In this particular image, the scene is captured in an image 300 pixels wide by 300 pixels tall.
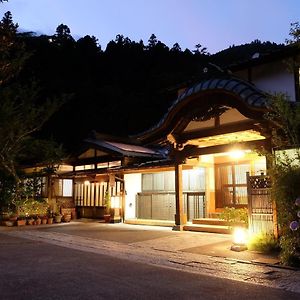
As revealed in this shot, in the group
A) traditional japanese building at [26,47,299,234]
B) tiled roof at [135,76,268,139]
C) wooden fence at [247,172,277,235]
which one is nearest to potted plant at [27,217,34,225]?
traditional japanese building at [26,47,299,234]

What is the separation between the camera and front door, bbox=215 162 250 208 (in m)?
18.1

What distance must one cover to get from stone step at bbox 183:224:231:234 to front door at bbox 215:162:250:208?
7.24 feet

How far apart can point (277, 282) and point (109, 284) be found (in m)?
3.62

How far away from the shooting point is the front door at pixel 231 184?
1811cm

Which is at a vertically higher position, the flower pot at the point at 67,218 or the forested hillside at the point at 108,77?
the forested hillside at the point at 108,77

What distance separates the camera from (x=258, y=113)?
13.1m

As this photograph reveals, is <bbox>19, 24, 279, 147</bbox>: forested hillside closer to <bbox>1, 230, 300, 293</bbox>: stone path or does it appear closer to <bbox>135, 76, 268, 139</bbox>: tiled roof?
<bbox>135, 76, 268, 139</bbox>: tiled roof

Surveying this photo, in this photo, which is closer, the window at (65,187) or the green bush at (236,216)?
the green bush at (236,216)

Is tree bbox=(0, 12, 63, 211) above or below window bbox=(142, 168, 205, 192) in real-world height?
above

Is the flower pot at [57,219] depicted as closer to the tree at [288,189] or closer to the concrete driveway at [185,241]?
the concrete driveway at [185,241]

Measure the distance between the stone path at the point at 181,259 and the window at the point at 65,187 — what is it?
1015cm

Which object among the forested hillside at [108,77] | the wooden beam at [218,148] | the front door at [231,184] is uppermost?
the forested hillside at [108,77]

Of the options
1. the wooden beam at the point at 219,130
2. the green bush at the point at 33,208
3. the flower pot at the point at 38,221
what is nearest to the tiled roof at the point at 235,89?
the wooden beam at the point at 219,130

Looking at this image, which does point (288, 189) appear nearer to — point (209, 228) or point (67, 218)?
point (209, 228)
